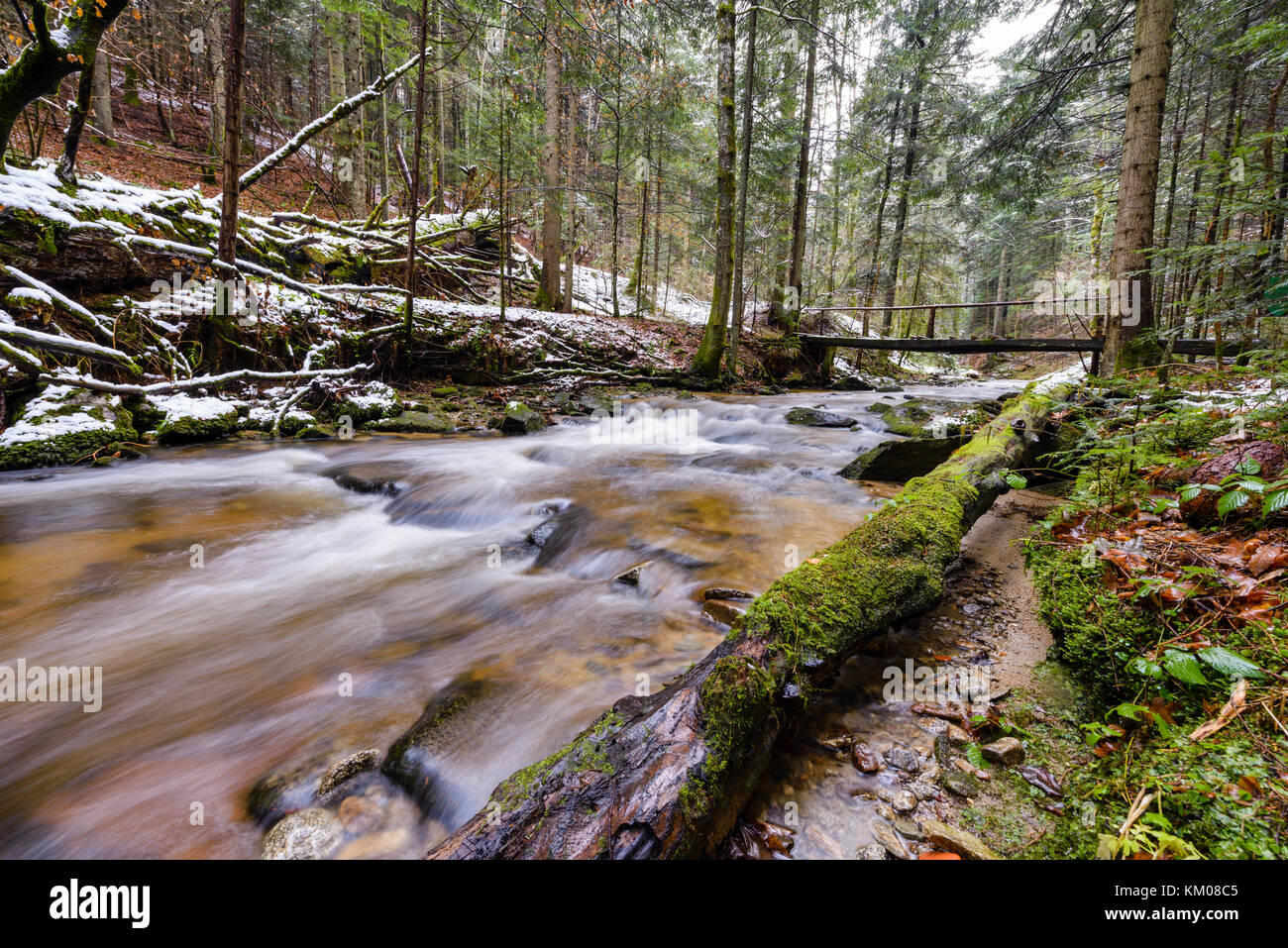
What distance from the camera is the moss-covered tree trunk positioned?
15.9 ft

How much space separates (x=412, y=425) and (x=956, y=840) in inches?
348

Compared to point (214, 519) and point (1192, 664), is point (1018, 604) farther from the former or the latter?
point (214, 519)

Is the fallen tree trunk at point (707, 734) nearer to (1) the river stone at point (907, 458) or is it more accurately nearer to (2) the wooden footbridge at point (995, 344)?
(1) the river stone at point (907, 458)

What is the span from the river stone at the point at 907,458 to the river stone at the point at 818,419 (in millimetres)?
3577

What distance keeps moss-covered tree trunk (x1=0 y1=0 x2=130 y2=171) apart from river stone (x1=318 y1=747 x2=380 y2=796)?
734 cm

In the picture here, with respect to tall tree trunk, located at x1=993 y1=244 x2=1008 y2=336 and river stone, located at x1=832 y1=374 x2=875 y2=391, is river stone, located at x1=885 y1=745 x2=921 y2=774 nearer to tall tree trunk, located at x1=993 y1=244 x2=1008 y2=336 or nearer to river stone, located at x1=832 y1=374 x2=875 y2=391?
river stone, located at x1=832 y1=374 x2=875 y2=391

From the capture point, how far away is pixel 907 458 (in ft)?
18.5

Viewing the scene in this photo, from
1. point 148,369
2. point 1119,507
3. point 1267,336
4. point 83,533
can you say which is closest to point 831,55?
point 1267,336

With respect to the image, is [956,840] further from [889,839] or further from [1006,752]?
[1006,752]

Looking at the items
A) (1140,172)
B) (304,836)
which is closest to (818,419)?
(1140,172)

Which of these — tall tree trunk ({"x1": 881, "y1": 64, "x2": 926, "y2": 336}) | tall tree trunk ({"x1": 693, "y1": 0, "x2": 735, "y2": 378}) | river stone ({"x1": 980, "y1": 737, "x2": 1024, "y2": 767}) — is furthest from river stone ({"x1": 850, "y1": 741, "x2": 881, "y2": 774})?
tall tree trunk ({"x1": 881, "y1": 64, "x2": 926, "y2": 336})

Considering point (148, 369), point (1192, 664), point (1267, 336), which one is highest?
point (1267, 336)

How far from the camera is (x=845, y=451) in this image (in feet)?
24.8
